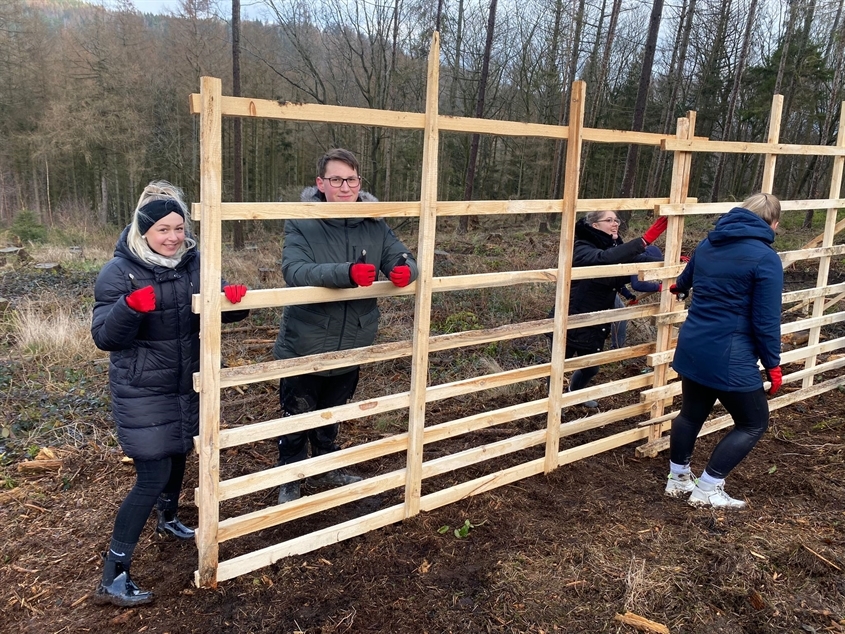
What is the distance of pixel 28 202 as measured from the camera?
82.8 feet

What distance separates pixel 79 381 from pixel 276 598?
3.88 metres

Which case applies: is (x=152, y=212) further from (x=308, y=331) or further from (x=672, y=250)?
(x=672, y=250)

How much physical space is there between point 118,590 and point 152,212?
1705 mm

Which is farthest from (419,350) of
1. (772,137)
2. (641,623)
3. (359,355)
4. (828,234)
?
(828,234)

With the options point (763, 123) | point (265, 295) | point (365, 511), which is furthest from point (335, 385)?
point (763, 123)

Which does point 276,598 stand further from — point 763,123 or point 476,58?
point 763,123

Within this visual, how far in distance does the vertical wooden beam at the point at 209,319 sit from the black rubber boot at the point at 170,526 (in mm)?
518

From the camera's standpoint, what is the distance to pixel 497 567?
2.99 meters

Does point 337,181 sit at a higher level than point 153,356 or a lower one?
higher

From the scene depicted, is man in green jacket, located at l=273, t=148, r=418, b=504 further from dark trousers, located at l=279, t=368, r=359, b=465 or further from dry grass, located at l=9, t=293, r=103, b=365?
dry grass, located at l=9, t=293, r=103, b=365

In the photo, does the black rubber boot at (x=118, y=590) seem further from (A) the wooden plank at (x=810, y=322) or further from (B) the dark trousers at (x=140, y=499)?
(A) the wooden plank at (x=810, y=322)

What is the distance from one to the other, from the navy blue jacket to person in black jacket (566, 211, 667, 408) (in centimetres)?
54

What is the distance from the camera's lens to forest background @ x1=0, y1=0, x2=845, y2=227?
20172 mm

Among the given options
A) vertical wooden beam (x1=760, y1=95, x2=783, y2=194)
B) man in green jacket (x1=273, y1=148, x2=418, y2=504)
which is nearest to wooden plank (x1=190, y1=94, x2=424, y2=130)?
man in green jacket (x1=273, y1=148, x2=418, y2=504)
